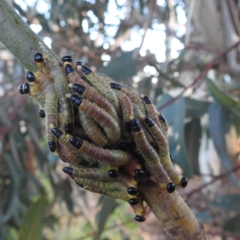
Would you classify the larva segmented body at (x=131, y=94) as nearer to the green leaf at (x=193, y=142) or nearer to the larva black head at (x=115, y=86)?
the larva black head at (x=115, y=86)

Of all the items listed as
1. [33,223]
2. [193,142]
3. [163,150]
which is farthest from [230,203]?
[163,150]

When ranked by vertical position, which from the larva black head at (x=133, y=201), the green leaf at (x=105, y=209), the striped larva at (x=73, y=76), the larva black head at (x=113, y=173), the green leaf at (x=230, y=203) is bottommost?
the green leaf at (x=230, y=203)

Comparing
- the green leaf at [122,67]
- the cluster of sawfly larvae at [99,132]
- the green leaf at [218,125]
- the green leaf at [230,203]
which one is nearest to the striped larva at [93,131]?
the cluster of sawfly larvae at [99,132]

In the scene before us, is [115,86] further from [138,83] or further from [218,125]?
[138,83]

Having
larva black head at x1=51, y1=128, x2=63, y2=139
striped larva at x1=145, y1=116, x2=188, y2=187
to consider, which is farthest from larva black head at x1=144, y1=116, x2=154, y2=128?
larva black head at x1=51, y1=128, x2=63, y2=139

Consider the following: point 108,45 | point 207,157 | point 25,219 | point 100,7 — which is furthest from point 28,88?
point 207,157

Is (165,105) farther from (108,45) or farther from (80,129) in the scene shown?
(108,45)

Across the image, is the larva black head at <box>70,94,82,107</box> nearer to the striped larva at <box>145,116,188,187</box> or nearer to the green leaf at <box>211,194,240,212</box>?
the striped larva at <box>145,116,188,187</box>
